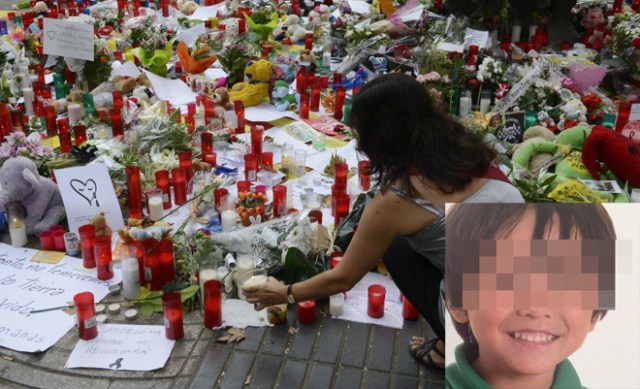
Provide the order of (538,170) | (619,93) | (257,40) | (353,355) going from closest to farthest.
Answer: (353,355), (538,170), (619,93), (257,40)

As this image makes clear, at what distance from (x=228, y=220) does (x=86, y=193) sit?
0.72m

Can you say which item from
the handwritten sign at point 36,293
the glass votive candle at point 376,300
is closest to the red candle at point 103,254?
the handwritten sign at point 36,293

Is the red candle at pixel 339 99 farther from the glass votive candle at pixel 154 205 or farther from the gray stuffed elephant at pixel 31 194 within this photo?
the gray stuffed elephant at pixel 31 194

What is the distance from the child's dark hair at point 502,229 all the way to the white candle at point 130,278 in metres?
1.81

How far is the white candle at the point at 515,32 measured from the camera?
6457mm

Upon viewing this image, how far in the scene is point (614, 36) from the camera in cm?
574

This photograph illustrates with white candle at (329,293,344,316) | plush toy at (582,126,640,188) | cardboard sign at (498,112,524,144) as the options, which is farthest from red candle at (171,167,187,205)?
plush toy at (582,126,640,188)

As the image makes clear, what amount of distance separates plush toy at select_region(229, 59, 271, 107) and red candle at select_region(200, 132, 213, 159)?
0.98 meters

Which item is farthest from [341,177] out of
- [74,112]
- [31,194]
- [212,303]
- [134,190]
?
[74,112]

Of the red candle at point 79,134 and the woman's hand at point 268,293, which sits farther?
the red candle at point 79,134

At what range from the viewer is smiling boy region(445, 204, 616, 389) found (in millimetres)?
1188

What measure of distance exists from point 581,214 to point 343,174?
7.85 ft

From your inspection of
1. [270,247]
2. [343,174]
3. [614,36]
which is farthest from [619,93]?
[270,247]

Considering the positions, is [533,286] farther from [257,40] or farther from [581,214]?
[257,40]
